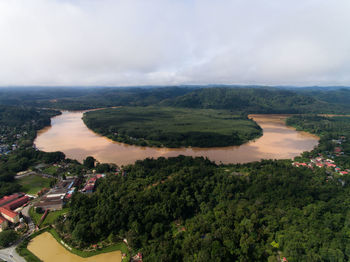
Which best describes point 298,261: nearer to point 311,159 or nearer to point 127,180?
point 127,180

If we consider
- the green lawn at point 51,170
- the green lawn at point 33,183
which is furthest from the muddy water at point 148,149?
the green lawn at point 33,183

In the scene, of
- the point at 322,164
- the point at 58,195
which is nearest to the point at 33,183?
the point at 58,195

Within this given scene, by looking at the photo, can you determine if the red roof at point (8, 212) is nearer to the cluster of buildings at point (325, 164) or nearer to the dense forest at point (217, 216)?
the dense forest at point (217, 216)

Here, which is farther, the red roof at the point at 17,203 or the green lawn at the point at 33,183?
the green lawn at the point at 33,183

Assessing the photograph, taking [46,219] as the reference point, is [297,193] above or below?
above

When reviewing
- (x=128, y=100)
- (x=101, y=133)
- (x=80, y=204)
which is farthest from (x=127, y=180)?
(x=128, y=100)

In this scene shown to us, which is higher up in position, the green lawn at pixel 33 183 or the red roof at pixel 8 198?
the red roof at pixel 8 198
